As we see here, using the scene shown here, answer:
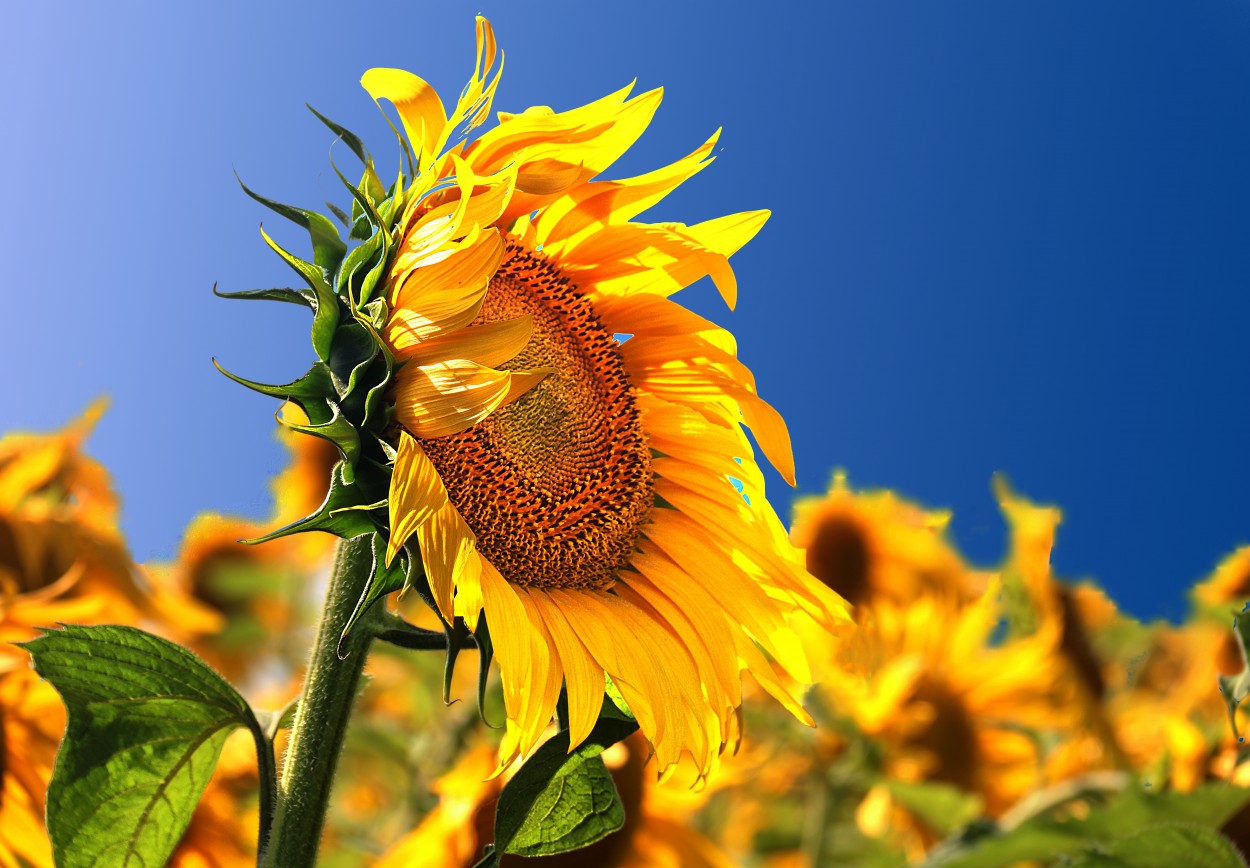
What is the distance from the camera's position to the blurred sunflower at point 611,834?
1.78m

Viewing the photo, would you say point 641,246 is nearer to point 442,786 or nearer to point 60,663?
point 60,663

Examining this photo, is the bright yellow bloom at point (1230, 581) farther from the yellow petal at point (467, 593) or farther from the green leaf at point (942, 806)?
the yellow petal at point (467, 593)

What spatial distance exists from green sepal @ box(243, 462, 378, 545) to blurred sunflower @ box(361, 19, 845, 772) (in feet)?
0.21

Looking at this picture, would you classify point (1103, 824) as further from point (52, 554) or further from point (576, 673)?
A: point (52, 554)

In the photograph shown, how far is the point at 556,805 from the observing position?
1130 millimetres

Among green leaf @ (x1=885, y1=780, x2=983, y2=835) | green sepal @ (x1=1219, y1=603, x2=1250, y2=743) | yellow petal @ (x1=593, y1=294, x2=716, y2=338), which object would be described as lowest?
yellow petal @ (x1=593, y1=294, x2=716, y2=338)

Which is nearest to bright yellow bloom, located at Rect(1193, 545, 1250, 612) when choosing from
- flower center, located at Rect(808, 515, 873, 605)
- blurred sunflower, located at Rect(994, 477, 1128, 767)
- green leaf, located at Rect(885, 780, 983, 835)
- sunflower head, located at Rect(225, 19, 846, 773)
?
blurred sunflower, located at Rect(994, 477, 1128, 767)

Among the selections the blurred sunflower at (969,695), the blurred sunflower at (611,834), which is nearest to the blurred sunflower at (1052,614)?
the blurred sunflower at (969,695)

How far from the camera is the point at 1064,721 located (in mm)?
3641

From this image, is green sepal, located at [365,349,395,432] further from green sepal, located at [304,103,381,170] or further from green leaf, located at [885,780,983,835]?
green leaf, located at [885,780,983,835]

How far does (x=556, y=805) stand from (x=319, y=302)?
49 cm

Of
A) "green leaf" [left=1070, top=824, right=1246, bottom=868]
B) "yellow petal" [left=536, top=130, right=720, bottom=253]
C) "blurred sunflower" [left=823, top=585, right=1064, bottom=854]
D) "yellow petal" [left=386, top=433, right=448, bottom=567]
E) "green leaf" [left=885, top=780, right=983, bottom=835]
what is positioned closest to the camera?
"yellow petal" [left=386, top=433, right=448, bottom=567]

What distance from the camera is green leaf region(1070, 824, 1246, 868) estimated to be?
1.49 metres

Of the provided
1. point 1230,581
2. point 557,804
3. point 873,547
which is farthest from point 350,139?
point 1230,581
